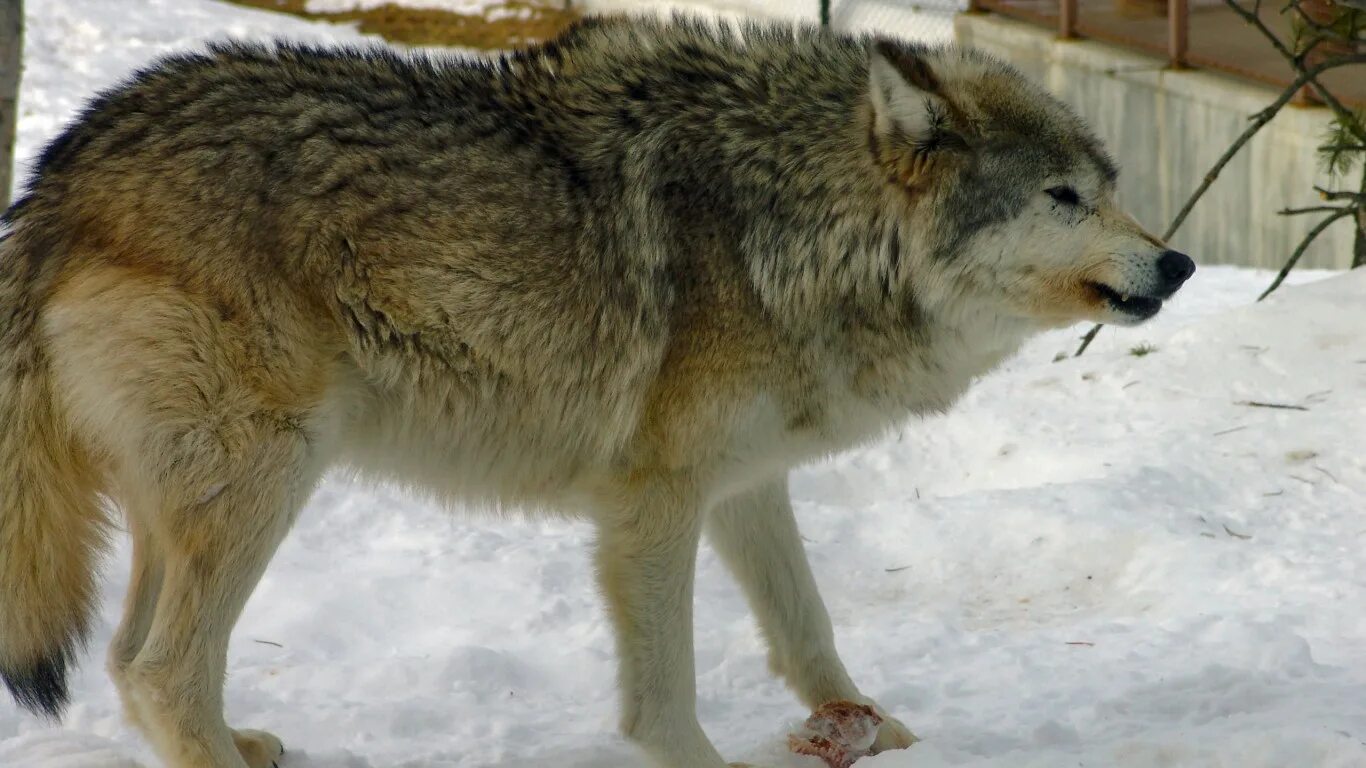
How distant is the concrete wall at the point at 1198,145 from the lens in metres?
9.23

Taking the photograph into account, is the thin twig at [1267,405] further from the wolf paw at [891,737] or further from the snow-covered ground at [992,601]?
the wolf paw at [891,737]

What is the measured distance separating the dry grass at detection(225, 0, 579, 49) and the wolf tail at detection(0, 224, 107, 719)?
1050cm

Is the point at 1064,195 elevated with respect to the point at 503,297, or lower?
elevated

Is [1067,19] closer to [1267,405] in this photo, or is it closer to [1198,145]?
[1198,145]

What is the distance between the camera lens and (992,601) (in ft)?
17.2

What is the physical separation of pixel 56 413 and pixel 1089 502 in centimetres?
364

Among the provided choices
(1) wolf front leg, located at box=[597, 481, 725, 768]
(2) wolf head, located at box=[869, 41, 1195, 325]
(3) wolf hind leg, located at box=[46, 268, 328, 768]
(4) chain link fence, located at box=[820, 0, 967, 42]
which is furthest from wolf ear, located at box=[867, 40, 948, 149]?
(4) chain link fence, located at box=[820, 0, 967, 42]

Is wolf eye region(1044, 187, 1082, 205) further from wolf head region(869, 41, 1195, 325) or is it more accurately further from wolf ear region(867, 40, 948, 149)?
wolf ear region(867, 40, 948, 149)

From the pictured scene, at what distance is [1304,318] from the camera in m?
6.57

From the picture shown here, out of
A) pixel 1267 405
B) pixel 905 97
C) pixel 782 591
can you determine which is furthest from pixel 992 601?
pixel 905 97

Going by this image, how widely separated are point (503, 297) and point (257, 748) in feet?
4.71

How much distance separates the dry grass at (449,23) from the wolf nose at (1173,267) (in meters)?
10.8

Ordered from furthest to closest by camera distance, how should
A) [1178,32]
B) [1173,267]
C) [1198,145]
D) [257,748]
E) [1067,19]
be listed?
[1067,19]
[1178,32]
[1198,145]
[257,748]
[1173,267]

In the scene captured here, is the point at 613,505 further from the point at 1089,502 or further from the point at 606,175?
the point at 1089,502
